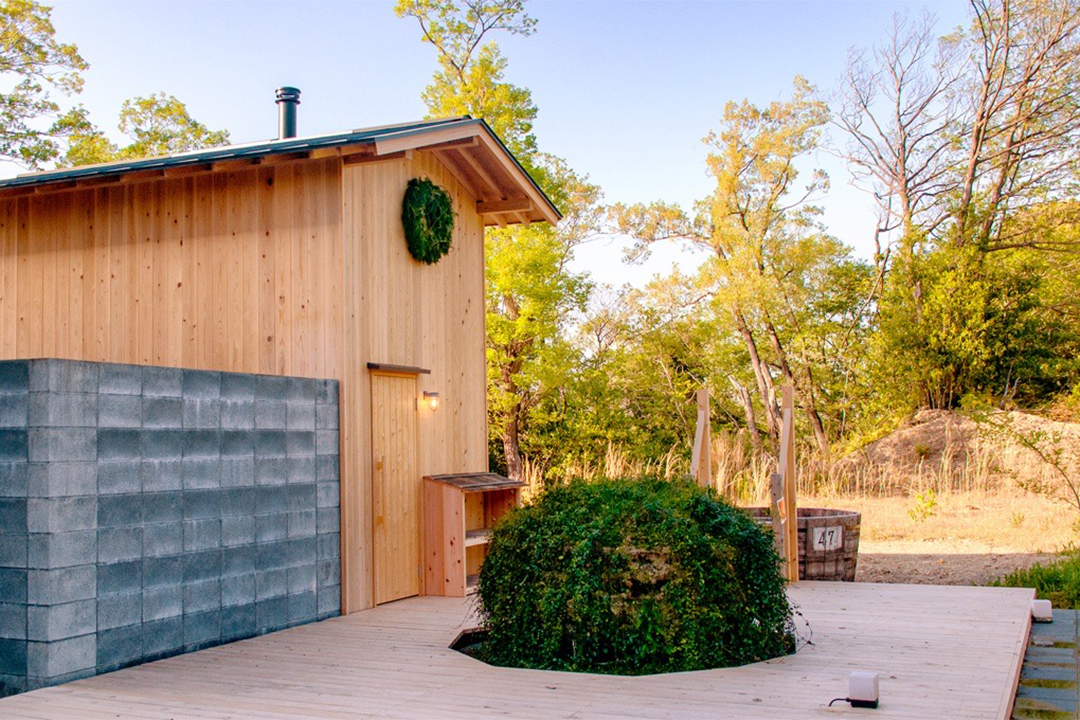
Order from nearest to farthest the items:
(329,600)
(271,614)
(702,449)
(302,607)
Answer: (271,614) → (302,607) → (329,600) → (702,449)

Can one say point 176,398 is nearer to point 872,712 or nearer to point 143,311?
point 143,311

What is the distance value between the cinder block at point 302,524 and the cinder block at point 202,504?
0.75 metres

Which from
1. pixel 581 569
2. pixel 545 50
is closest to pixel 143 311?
pixel 581 569

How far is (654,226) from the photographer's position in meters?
23.4

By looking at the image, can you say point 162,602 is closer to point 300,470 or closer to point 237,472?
point 237,472

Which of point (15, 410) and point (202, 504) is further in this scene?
point (202, 504)

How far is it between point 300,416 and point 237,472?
0.74 m

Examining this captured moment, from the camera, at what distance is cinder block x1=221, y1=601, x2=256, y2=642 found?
632cm

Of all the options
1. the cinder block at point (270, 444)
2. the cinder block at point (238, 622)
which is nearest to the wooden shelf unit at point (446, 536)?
the cinder block at point (270, 444)

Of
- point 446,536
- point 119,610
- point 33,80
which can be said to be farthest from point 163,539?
point 33,80

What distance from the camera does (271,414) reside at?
684 centimetres

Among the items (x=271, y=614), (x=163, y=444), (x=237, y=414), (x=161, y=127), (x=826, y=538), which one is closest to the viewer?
(x=163, y=444)

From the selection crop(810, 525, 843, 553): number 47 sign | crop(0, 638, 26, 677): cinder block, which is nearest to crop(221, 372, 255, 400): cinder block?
crop(0, 638, 26, 677): cinder block

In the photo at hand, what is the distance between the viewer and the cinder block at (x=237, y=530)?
20.9 ft
